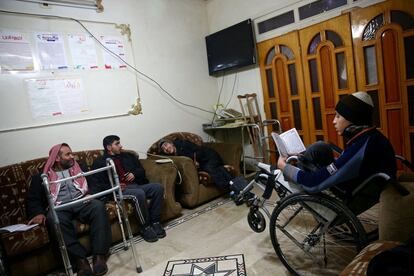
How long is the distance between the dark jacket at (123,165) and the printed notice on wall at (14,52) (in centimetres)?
112

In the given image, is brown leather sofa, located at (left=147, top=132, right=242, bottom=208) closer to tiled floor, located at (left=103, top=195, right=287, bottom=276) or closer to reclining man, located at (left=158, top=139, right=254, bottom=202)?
reclining man, located at (left=158, top=139, right=254, bottom=202)

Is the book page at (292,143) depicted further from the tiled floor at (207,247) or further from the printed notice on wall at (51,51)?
the printed notice on wall at (51,51)

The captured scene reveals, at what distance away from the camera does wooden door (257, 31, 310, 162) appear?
3428 mm

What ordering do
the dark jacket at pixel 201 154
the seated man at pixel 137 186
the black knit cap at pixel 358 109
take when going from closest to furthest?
the black knit cap at pixel 358 109, the seated man at pixel 137 186, the dark jacket at pixel 201 154

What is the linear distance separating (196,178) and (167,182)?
378 millimetres

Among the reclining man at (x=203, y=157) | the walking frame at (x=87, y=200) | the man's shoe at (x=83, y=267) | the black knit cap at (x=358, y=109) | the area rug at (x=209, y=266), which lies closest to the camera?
the black knit cap at (x=358, y=109)

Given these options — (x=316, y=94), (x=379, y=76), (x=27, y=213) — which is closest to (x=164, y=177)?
(x=27, y=213)

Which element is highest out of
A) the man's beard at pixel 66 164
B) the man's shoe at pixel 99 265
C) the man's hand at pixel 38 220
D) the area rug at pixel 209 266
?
the man's beard at pixel 66 164

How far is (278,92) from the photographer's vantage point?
3643 millimetres

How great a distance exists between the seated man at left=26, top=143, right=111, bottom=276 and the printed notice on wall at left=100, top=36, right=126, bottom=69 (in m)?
1.27

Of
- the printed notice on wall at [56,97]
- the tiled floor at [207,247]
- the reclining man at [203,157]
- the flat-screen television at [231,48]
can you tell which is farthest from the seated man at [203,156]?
the flat-screen television at [231,48]

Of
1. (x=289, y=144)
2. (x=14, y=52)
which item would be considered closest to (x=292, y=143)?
(x=289, y=144)

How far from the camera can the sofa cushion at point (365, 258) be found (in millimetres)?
1134

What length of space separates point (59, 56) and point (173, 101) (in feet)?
4.87
